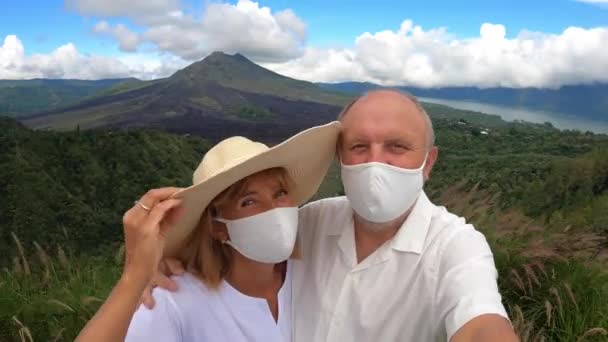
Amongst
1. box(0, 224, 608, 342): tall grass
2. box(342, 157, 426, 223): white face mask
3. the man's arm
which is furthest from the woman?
box(0, 224, 608, 342): tall grass

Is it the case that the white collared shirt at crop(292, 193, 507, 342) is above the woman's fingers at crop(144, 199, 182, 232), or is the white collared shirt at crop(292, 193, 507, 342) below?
below

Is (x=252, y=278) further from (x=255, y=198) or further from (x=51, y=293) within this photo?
(x=51, y=293)

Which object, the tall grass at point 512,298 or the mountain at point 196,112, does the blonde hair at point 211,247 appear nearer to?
the tall grass at point 512,298

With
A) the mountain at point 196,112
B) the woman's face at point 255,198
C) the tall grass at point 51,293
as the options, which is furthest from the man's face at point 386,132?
the mountain at point 196,112

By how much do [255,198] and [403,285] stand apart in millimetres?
733

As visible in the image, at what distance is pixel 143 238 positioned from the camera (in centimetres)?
181

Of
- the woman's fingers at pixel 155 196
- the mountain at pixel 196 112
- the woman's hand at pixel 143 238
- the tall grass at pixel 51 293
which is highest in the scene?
the woman's fingers at pixel 155 196

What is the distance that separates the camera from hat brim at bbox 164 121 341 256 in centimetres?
215

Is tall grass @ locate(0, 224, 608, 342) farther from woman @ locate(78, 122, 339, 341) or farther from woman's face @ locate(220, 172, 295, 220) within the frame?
woman's face @ locate(220, 172, 295, 220)

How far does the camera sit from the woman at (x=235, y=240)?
83.0 inches

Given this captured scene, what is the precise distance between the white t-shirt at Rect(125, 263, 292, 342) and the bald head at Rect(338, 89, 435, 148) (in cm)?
91

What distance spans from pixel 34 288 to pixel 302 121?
430 feet

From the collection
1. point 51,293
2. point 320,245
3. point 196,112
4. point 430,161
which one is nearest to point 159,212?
point 320,245

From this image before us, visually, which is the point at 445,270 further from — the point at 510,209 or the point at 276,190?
the point at 510,209
